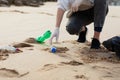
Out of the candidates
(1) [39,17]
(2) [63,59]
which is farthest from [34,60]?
(1) [39,17]

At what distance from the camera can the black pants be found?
14.5 feet

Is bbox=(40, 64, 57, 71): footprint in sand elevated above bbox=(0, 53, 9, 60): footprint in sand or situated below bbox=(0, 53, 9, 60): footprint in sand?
below

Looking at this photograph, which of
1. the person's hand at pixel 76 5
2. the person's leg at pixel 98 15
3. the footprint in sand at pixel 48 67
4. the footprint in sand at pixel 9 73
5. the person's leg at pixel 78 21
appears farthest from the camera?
the person's leg at pixel 78 21

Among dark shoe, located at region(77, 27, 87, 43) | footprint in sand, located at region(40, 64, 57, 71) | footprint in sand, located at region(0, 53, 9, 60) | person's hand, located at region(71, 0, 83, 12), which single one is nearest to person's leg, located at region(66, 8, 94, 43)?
dark shoe, located at region(77, 27, 87, 43)

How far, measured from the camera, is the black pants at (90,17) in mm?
4410

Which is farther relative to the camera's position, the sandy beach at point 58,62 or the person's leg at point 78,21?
the person's leg at point 78,21

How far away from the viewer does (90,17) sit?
15.5ft

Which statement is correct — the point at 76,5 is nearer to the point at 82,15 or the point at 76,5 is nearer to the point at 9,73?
the point at 82,15

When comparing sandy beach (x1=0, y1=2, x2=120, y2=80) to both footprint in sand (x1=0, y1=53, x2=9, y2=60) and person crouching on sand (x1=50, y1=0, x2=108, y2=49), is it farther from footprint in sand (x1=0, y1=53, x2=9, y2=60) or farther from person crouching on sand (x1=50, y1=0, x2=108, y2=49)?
person crouching on sand (x1=50, y1=0, x2=108, y2=49)

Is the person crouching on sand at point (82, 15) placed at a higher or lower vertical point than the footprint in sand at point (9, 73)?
higher

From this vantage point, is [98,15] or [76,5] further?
[98,15]

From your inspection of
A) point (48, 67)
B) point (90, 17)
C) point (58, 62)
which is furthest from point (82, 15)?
point (48, 67)

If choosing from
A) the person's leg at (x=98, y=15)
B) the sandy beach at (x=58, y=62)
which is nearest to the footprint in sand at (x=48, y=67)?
the sandy beach at (x=58, y=62)

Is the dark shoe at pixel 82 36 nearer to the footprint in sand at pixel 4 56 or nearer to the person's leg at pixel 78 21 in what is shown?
the person's leg at pixel 78 21
